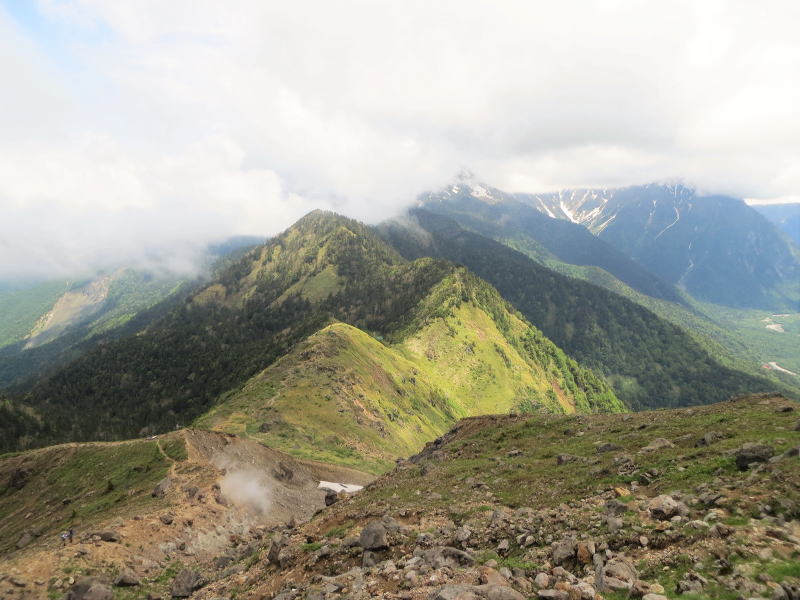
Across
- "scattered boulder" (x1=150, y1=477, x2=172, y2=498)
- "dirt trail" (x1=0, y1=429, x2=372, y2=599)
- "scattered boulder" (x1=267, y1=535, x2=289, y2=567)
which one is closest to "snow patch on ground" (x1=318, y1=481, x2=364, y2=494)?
"dirt trail" (x1=0, y1=429, x2=372, y2=599)

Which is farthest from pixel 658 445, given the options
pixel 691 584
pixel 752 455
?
pixel 691 584

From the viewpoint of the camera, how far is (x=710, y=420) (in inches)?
1191

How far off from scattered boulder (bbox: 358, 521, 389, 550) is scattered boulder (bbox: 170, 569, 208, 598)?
556 inches

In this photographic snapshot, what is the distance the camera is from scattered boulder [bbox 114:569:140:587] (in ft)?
93.9

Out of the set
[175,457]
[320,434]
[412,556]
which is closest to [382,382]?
[320,434]

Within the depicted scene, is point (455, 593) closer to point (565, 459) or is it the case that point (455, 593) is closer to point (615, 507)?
point (615, 507)

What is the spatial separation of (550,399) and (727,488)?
16689 centimetres

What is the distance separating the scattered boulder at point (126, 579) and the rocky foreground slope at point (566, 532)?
11cm

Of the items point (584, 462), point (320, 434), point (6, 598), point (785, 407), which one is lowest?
point (320, 434)

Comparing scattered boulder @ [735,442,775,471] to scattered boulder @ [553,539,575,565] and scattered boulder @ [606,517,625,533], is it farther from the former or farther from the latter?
scattered boulder @ [553,539,575,565]

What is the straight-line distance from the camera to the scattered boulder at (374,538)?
19938 mm

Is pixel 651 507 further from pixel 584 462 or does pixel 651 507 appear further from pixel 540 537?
pixel 584 462

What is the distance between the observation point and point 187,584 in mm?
27000

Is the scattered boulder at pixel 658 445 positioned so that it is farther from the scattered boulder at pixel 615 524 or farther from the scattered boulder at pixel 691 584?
the scattered boulder at pixel 691 584
